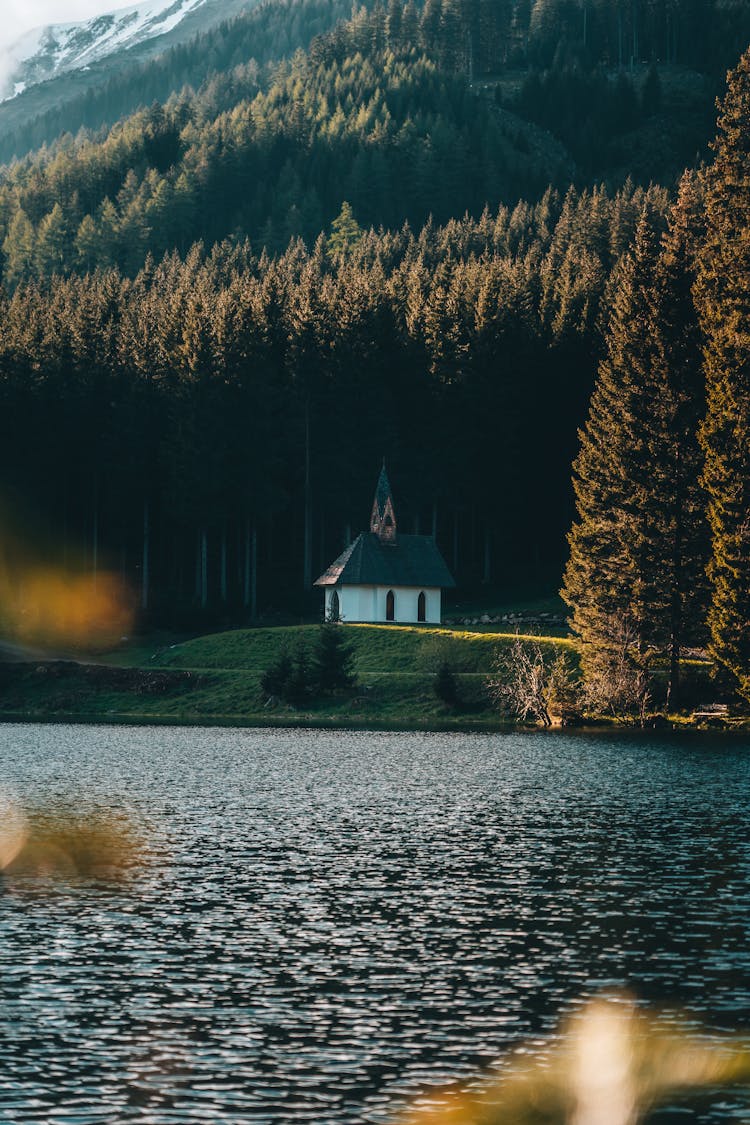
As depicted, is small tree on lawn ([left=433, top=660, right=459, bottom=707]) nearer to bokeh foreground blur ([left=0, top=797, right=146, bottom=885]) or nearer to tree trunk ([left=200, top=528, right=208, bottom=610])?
tree trunk ([left=200, top=528, right=208, bottom=610])

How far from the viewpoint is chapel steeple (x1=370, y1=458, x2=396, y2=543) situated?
326 feet

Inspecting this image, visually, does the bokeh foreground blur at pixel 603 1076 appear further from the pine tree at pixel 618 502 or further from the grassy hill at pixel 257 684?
the grassy hill at pixel 257 684

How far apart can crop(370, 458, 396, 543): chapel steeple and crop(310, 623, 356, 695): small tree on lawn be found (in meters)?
21.5

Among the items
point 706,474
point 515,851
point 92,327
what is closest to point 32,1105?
point 515,851

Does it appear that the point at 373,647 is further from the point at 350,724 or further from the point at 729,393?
the point at 729,393

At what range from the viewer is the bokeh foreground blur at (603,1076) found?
599 inches

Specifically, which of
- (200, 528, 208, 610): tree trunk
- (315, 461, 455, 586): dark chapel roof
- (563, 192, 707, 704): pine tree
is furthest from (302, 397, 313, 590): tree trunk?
(563, 192, 707, 704): pine tree

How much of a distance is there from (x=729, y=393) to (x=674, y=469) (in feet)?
16.9

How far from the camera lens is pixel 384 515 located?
99.6 metres

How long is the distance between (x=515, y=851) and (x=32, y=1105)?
59.6 ft

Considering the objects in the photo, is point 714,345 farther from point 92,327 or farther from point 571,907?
point 92,327

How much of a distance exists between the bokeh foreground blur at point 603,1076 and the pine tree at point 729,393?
5022 cm

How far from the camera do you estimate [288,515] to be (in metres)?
Answer: 112

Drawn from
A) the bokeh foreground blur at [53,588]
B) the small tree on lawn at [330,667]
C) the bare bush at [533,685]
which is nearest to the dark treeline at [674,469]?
the bare bush at [533,685]
